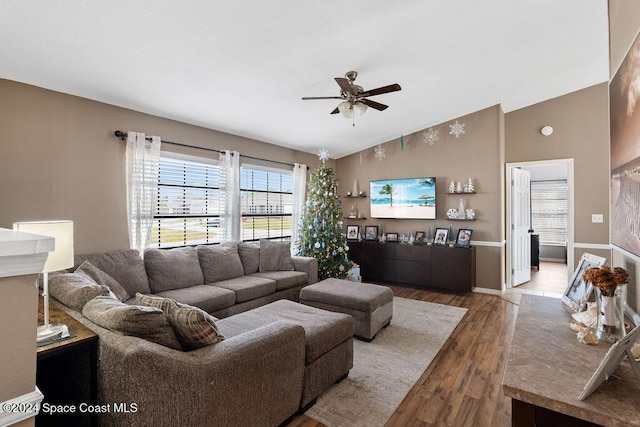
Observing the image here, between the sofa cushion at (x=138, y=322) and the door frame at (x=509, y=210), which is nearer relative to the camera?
the sofa cushion at (x=138, y=322)

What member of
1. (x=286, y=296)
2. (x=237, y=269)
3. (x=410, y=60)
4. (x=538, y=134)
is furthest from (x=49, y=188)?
(x=538, y=134)

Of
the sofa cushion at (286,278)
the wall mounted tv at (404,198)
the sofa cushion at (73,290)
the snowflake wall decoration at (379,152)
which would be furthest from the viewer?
the snowflake wall decoration at (379,152)

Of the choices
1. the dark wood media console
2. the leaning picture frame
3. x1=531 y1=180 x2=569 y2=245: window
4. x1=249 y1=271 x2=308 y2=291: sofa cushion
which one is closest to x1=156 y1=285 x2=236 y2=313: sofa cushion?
x1=249 y1=271 x2=308 y2=291: sofa cushion

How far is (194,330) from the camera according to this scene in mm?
1623

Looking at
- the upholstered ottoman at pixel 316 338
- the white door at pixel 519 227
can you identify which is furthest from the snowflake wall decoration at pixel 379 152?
the upholstered ottoman at pixel 316 338

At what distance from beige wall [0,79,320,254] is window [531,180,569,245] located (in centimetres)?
912

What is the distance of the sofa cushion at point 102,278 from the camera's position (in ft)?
8.77

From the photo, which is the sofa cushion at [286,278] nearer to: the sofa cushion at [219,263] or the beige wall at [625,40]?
the sofa cushion at [219,263]

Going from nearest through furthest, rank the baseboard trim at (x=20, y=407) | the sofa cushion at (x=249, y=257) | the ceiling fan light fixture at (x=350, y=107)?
the baseboard trim at (x=20, y=407)
the ceiling fan light fixture at (x=350, y=107)
the sofa cushion at (x=249, y=257)

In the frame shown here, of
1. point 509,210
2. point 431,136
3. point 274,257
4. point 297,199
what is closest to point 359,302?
point 274,257

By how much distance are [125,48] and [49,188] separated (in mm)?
1621

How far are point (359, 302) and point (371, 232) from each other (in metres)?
3.06

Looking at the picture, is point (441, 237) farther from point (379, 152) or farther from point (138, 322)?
point (138, 322)

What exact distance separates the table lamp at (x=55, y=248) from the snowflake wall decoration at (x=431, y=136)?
17.6 feet
